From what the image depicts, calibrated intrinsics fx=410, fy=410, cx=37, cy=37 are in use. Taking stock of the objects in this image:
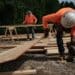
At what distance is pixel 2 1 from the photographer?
35938mm

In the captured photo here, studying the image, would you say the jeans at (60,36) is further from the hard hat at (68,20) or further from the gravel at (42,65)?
the hard hat at (68,20)

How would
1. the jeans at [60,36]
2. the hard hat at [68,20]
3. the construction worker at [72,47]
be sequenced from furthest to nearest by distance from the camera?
the jeans at [60,36]
the hard hat at [68,20]
the construction worker at [72,47]

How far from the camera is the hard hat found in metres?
9.27

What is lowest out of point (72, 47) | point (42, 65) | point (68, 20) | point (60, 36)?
point (42, 65)

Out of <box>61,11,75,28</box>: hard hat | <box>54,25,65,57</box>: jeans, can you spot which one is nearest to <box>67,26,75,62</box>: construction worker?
<box>61,11,75,28</box>: hard hat

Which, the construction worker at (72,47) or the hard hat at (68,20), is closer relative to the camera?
the construction worker at (72,47)

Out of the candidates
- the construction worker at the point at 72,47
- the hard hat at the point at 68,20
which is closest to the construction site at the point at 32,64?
the construction worker at the point at 72,47

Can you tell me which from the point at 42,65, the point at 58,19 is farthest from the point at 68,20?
the point at 42,65

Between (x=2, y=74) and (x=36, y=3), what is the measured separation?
34.2 metres

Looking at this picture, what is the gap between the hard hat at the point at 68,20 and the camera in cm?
927

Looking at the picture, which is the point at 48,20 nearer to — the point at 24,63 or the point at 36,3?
the point at 24,63

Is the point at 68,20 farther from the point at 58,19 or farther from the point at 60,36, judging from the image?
the point at 60,36

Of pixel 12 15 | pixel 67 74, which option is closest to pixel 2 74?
pixel 67 74

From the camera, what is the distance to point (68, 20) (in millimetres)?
9297
